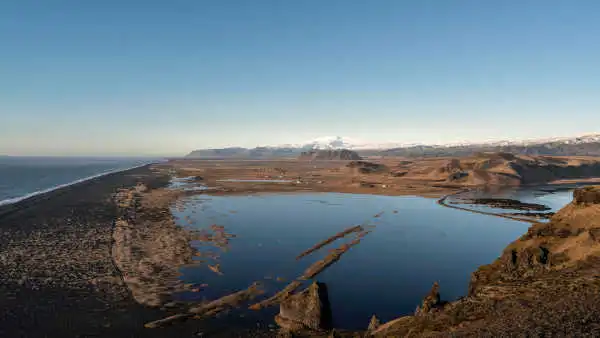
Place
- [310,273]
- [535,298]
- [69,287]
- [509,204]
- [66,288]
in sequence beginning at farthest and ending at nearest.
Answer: [509,204] < [310,273] < [69,287] < [66,288] < [535,298]

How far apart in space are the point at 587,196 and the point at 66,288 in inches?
1426

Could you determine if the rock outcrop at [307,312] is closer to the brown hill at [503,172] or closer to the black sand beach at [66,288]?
the black sand beach at [66,288]

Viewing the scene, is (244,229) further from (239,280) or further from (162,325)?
(162,325)

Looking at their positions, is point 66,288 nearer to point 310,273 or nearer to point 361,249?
point 310,273

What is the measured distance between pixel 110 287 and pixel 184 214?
2990 centimetres

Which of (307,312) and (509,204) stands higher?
(307,312)

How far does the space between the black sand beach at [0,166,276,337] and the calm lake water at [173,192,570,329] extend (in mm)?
4485

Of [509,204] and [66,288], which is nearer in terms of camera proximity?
[66,288]

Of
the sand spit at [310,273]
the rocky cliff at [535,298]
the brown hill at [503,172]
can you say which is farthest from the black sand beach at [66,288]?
the brown hill at [503,172]

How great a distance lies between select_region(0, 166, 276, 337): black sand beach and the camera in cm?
1838

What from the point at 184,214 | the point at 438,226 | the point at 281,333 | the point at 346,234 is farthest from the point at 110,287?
the point at 438,226

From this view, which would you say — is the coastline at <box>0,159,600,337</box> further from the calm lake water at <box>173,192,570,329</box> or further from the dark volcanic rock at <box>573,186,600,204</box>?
the dark volcanic rock at <box>573,186,600,204</box>

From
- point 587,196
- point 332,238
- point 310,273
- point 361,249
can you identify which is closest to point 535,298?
point 310,273

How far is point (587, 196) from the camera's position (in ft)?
84.2
